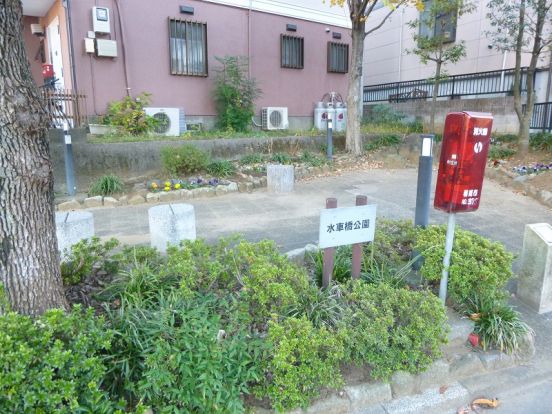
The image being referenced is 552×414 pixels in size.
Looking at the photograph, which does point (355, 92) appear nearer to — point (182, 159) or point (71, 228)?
point (182, 159)

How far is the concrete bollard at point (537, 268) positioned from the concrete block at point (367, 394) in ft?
6.16

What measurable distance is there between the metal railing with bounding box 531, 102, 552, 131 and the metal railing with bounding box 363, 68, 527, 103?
1.02 metres

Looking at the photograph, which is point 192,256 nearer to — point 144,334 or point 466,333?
point 144,334

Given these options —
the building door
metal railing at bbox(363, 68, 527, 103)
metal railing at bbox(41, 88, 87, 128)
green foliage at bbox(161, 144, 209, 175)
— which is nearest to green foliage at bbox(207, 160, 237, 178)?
green foliage at bbox(161, 144, 209, 175)

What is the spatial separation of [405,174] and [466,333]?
274 inches

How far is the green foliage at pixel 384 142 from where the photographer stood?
1106cm

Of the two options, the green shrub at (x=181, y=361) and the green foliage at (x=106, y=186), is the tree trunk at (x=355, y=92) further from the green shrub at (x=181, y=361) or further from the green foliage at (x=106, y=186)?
the green shrub at (x=181, y=361)

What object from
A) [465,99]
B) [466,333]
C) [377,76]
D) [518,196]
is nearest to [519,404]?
[466,333]

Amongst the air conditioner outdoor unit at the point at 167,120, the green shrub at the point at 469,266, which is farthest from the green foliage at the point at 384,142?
the green shrub at the point at 469,266

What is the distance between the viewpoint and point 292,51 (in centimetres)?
1248

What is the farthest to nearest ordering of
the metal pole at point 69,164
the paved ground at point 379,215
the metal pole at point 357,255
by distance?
1. the metal pole at point 69,164
2. the metal pole at point 357,255
3. the paved ground at point 379,215

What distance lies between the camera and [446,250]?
322 cm

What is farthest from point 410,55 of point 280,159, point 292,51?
point 280,159

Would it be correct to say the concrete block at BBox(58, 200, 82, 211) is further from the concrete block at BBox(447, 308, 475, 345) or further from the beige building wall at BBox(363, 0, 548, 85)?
the beige building wall at BBox(363, 0, 548, 85)
